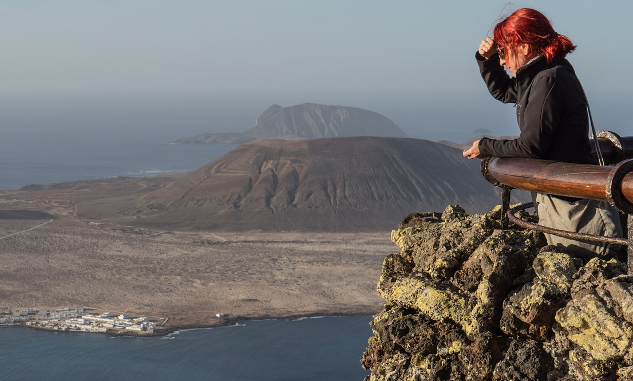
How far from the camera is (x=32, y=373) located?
44.2 m

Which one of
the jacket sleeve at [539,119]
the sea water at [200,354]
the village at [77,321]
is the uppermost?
the jacket sleeve at [539,119]

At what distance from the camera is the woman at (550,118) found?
3061mm

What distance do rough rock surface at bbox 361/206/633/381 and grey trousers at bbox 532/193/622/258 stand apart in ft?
0.27

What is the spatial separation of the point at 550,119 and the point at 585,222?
1.52 feet

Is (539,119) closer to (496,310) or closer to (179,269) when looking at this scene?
(496,310)

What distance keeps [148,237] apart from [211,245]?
706 cm

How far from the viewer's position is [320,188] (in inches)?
3905

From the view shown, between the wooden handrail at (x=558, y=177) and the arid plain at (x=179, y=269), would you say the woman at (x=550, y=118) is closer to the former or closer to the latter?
the wooden handrail at (x=558, y=177)

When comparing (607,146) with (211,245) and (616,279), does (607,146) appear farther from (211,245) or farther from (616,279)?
(211,245)

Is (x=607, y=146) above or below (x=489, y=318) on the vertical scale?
above

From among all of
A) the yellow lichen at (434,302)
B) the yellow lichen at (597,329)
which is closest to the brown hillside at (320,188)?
the yellow lichen at (434,302)

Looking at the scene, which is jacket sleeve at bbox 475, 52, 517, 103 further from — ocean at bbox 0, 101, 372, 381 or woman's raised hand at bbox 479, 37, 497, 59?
ocean at bbox 0, 101, 372, 381

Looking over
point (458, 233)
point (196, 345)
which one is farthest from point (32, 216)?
point (458, 233)

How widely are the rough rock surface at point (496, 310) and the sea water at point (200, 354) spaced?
36278mm
